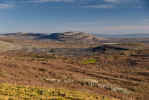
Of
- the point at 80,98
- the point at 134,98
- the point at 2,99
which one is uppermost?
the point at 2,99

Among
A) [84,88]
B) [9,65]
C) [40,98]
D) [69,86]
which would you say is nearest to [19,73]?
[9,65]

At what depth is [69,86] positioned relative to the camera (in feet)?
90.0

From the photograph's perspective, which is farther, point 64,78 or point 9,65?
point 9,65

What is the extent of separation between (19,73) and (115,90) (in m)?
19.5

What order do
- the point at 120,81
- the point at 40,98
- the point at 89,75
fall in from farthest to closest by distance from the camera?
1. the point at 89,75
2. the point at 120,81
3. the point at 40,98

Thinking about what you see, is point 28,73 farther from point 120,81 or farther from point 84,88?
point 120,81

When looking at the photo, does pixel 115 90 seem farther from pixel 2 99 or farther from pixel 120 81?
pixel 2 99

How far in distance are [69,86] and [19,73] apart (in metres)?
12.2

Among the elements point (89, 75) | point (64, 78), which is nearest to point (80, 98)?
point (64, 78)

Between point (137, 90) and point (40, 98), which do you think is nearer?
point (40, 98)

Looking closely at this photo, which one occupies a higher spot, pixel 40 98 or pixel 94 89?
pixel 40 98

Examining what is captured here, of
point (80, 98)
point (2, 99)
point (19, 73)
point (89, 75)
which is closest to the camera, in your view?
point (2, 99)

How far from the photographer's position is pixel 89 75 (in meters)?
36.4

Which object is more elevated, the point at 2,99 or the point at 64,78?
the point at 2,99
